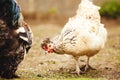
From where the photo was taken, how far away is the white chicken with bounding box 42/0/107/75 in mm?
9641

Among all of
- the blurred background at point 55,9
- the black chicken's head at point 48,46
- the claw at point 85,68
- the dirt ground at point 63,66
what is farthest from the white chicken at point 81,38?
the blurred background at point 55,9

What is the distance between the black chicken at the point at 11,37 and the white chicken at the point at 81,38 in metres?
0.93

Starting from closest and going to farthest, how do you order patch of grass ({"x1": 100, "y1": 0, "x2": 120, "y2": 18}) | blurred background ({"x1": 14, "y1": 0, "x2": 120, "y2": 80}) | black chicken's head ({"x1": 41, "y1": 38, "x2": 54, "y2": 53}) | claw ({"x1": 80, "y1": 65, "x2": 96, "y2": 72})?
black chicken's head ({"x1": 41, "y1": 38, "x2": 54, "y2": 53}) → blurred background ({"x1": 14, "y1": 0, "x2": 120, "y2": 80}) → claw ({"x1": 80, "y1": 65, "x2": 96, "y2": 72}) → patch of grass ({"x1": 100, "y1": 0, "x2": 120, "y2": 18})

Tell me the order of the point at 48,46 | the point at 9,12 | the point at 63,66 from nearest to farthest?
the point at 9,12 < the point at 48,46 < the point at 63,66

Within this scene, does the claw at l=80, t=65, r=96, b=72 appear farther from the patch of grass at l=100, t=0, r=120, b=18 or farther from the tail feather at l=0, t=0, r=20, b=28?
the patch of grass at l=100, t=0, r=120, b=18

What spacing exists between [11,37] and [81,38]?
1.52 metres

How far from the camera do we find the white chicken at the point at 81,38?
9.64 metres

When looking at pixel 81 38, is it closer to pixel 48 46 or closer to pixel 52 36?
pixel 48 46

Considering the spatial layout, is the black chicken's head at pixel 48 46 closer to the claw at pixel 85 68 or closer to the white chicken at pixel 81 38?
the white chicken at pixel 81 38

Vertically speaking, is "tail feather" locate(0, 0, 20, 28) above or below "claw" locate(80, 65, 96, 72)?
above

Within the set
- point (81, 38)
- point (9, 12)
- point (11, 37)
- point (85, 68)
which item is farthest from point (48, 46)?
point (9, 12)

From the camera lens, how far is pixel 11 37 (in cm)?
870

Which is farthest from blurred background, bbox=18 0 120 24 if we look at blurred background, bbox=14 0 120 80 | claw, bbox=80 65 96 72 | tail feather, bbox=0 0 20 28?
tail feather, bbox=0 0 20 28

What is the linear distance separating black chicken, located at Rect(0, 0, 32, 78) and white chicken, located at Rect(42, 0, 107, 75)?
932 mm
